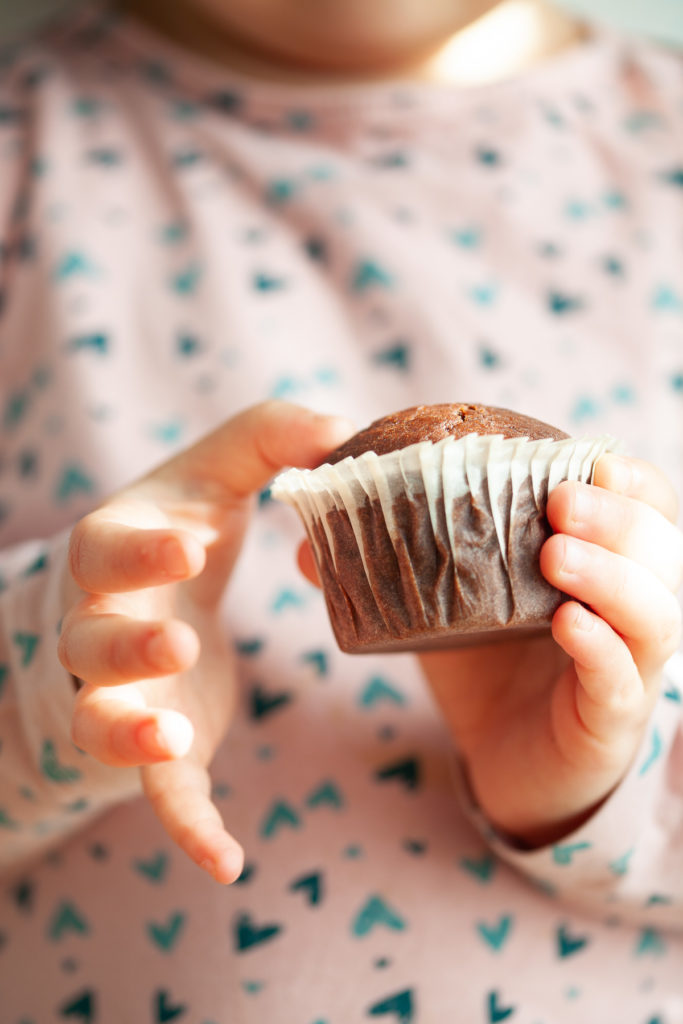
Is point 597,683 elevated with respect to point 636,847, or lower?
elevated

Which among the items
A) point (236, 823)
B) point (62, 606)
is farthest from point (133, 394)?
point (236, 823)

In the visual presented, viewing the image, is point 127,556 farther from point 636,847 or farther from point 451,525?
point 636,847

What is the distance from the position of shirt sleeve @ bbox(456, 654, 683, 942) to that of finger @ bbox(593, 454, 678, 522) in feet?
0.65

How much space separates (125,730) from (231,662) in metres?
0.30

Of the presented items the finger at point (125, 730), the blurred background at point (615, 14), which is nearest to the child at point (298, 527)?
the finger at point (125, 730)

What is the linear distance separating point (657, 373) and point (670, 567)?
57 cm

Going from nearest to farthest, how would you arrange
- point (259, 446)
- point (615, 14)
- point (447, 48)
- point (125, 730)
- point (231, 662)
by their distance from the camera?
point (125, 730) → point (259, 446) → point (231, 662) → point (447, 48) → point (615, 14)

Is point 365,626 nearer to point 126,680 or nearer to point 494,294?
point 126,680

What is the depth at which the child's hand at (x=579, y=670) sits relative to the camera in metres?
0.55

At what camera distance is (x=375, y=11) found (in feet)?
3.58

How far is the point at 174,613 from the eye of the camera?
0.70 meters

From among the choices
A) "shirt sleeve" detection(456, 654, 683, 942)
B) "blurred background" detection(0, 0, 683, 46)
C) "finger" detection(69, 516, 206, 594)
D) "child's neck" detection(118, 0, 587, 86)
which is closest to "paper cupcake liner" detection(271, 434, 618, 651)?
"finger" detection(69, 516, 206, 594)

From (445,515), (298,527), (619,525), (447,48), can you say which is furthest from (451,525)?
(447,48)

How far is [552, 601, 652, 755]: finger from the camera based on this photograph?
55 centimetres
